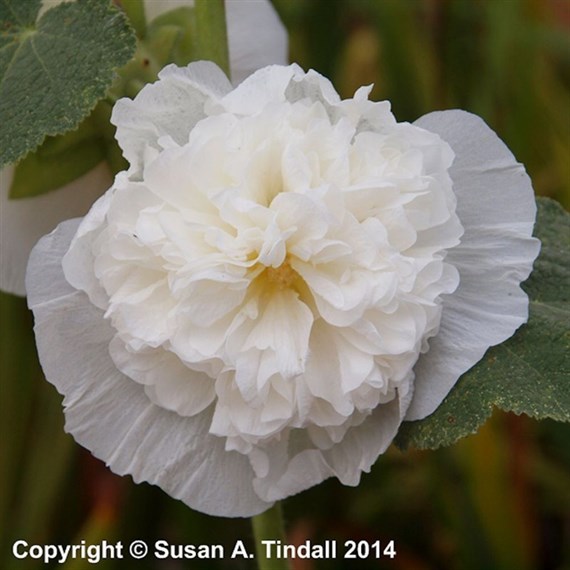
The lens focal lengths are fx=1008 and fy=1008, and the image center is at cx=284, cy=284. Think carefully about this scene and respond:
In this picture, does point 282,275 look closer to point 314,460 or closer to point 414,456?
point 314,460

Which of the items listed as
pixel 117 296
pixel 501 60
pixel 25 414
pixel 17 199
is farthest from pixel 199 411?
pixel 501 60

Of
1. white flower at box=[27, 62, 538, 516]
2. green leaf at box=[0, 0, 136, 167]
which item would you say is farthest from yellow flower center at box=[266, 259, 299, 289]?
green leaf at box=[0, 0, 136, 167]

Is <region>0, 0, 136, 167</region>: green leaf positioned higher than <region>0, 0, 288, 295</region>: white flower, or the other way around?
<region>0, 0, 136, 167</region>: green leaf

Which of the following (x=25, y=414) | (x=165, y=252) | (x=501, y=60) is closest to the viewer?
(x=165, y=252)

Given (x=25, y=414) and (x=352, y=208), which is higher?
(x=352, y=208)

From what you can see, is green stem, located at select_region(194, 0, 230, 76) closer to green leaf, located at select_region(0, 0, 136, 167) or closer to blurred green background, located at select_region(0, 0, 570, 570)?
green leaf, located at select_region(0, 0, 136, 167)

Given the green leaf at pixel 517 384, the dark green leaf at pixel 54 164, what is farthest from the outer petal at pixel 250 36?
the green leaf at pixel 517 384

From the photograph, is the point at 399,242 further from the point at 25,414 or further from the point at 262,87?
the point at 25,414
